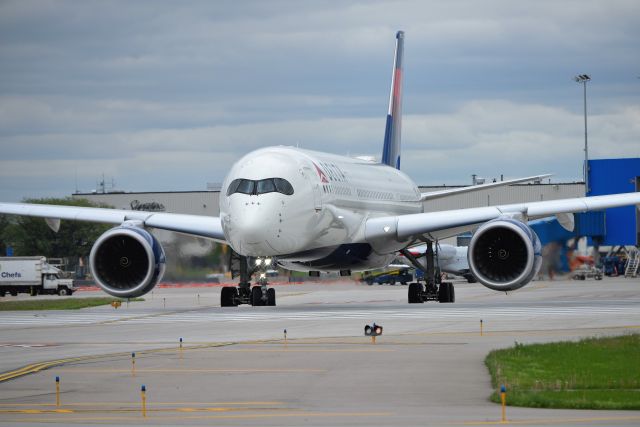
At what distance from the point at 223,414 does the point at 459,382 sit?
4.53 metres

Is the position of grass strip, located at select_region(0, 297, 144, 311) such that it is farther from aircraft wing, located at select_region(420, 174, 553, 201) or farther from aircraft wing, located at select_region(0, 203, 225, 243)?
aircraft wing, located at select_region(420, 174, 553, 201)

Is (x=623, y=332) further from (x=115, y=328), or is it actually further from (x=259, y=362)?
(x=115, y=328)

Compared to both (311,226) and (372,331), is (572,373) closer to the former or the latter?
(372,331)

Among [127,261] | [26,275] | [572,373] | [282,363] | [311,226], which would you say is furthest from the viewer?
[26,275]

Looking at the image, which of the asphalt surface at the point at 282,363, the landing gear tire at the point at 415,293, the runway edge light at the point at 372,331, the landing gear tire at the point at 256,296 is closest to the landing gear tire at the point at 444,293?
the landing gear tire at the point at 415,293

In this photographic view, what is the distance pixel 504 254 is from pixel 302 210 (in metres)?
6.39

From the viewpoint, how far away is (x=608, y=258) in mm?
93500

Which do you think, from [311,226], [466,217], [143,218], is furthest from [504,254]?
[143,218]

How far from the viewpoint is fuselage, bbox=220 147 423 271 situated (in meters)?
37.6

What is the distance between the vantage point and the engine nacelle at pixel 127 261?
133 ft

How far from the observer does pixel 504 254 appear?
38438 mm

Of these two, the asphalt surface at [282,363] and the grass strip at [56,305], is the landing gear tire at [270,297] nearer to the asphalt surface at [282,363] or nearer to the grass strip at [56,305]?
the asphalt surface at [282,363]

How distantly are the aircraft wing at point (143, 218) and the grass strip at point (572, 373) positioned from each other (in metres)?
20.0

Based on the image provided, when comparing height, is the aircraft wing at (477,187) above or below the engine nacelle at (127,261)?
above
